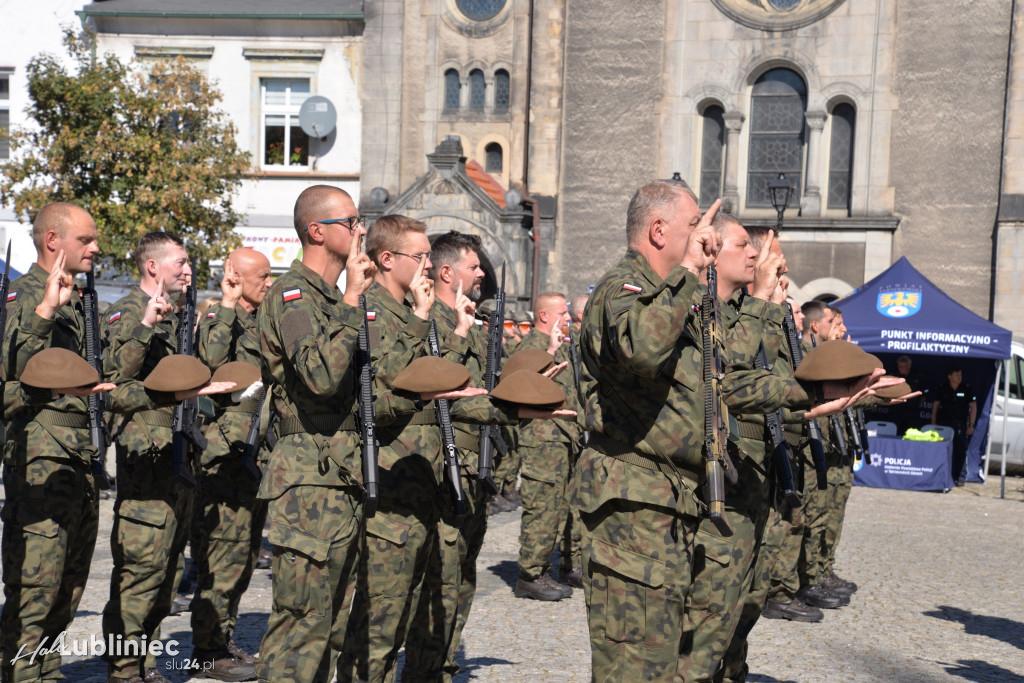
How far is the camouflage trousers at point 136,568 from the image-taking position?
6254 mm

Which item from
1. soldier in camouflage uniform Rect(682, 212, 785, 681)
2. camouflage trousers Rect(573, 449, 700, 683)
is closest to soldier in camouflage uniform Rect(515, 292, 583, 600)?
soldier in camouflage uniform Rect(682, 212, 785, 681)

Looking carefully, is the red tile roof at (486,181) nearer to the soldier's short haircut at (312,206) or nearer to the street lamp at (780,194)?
the street lamp at (780,194)

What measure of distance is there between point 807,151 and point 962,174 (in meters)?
2.98

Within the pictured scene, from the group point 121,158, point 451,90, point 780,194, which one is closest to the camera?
point 121,158

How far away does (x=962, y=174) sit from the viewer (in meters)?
24.0

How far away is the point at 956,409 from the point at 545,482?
11768 mm

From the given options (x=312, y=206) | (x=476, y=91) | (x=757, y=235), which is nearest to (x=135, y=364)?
(x=312, y=206)

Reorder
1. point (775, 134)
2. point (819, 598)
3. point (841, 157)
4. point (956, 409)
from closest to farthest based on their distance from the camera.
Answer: point (819, 598)
point (956, 409)
point (841, 157)
point (775, 134)

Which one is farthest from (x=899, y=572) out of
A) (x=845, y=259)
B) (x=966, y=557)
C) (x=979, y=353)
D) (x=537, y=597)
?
(x=845, y=259)

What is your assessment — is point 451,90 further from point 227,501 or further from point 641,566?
point 641,566

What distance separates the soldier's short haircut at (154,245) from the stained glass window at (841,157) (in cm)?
2032

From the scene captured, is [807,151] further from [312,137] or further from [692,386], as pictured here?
[692,386]

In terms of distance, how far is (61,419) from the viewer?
18.9 ft

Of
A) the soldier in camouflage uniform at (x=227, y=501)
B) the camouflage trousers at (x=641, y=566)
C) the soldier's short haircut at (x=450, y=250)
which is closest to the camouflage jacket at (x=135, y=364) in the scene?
the soldier in camouflage uniform at (x=227, y=501)
